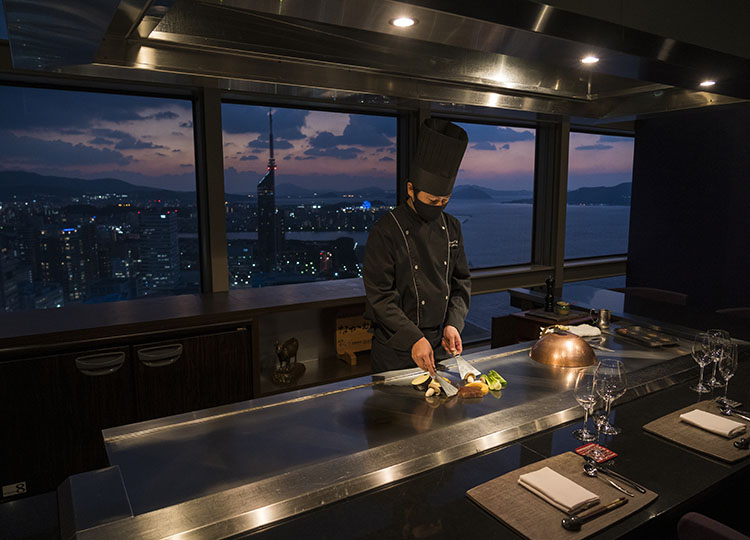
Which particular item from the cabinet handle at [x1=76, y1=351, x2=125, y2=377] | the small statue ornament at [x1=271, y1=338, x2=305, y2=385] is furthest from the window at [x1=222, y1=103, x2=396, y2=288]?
the cabinet handle at [x1=76, y1=351, x2=125, y2=377]

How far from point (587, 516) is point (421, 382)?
0.73m

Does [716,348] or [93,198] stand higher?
[93,198]

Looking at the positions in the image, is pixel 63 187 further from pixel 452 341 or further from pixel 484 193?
pixel 484 193

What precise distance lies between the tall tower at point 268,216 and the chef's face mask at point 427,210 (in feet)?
6.49

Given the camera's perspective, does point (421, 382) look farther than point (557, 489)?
Yes

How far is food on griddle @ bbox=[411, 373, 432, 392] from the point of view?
1.78 metres

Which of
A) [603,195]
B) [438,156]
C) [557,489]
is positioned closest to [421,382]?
[557,489]

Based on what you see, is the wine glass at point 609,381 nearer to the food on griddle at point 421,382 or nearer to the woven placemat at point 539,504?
the woven placemat at point 539,504

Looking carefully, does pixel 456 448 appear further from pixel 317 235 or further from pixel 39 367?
pixel 317 235

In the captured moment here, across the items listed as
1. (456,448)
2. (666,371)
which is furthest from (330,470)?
(666,371)

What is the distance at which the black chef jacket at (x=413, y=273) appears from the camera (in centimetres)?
228

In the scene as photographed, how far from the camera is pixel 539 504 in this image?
3.93ft

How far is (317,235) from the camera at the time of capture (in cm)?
425

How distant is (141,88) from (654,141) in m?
4.60
